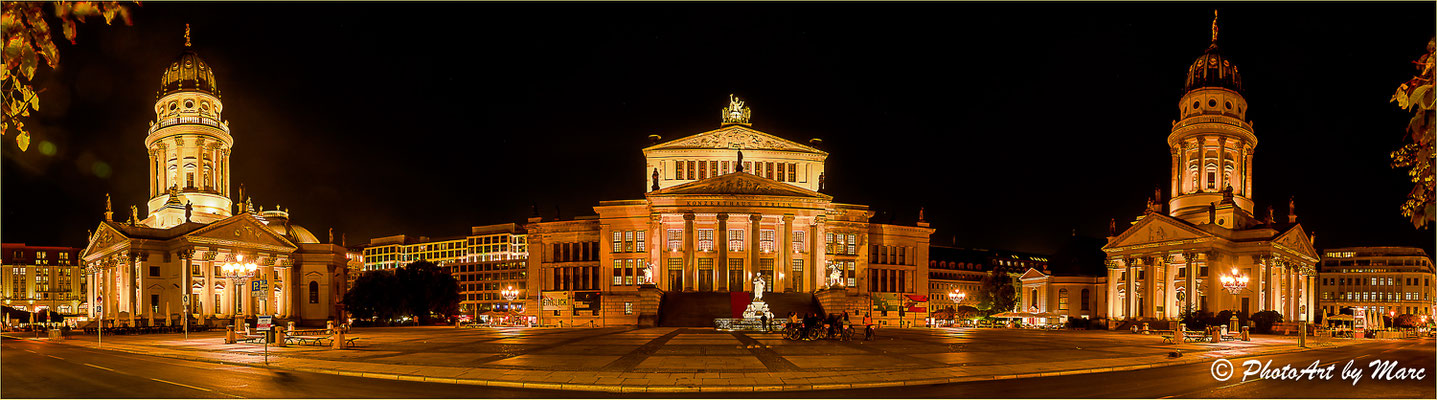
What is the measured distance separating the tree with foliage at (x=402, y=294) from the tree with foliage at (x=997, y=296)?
78627 millimetres

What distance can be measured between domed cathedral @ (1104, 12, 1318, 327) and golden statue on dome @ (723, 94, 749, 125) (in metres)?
34.2

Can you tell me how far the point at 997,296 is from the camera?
5295 inches

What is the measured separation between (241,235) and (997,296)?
3717 inches

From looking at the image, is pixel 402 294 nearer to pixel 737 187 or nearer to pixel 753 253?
pixel 737 187

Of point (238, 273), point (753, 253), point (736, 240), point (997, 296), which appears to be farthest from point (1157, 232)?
point (238, 273)

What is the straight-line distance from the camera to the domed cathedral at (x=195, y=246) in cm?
7588

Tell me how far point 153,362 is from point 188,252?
52593 millimetres

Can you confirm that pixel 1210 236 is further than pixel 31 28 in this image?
Yes

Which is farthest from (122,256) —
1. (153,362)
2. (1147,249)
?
(1147,249)

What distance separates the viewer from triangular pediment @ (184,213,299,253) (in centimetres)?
7825

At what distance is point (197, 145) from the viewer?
83.9 meters

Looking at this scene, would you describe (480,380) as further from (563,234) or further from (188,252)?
(563,234)

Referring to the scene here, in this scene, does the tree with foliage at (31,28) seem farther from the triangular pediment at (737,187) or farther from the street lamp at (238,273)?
the triangular pediment at (737,187)

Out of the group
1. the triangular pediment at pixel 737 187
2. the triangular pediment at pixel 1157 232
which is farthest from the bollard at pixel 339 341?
the triangular pediment at pixel 1157 232
